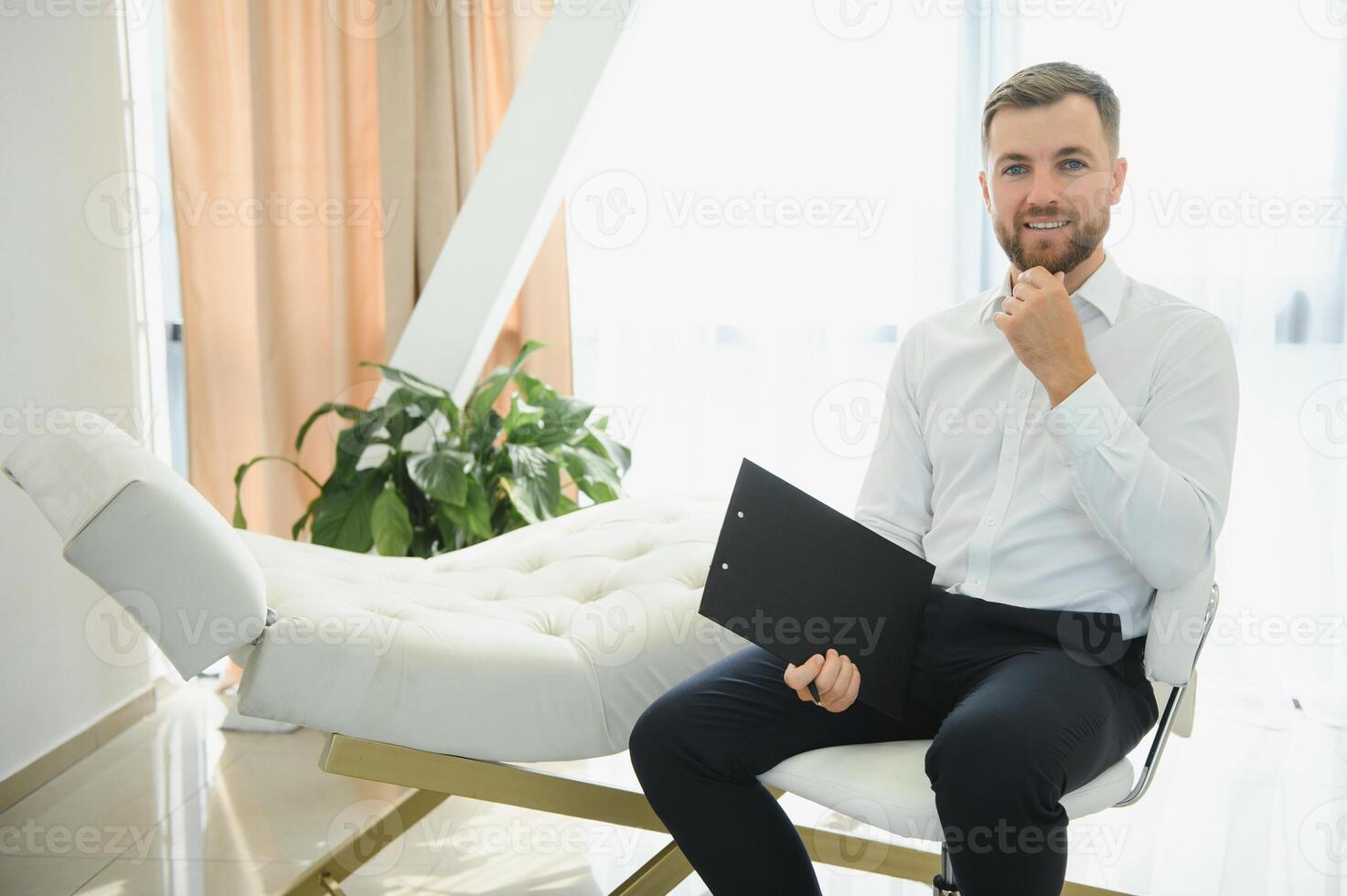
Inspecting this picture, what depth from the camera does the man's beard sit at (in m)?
1.30

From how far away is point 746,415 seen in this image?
2.75m

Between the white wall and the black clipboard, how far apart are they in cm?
158

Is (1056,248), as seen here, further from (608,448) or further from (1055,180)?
(608,448)

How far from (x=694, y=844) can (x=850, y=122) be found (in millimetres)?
1900

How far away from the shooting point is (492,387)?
8.09 feet

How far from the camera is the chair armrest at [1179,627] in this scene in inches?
46.4

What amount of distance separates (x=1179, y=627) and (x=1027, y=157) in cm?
58

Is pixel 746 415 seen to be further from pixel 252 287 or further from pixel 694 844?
pixel 694 844
